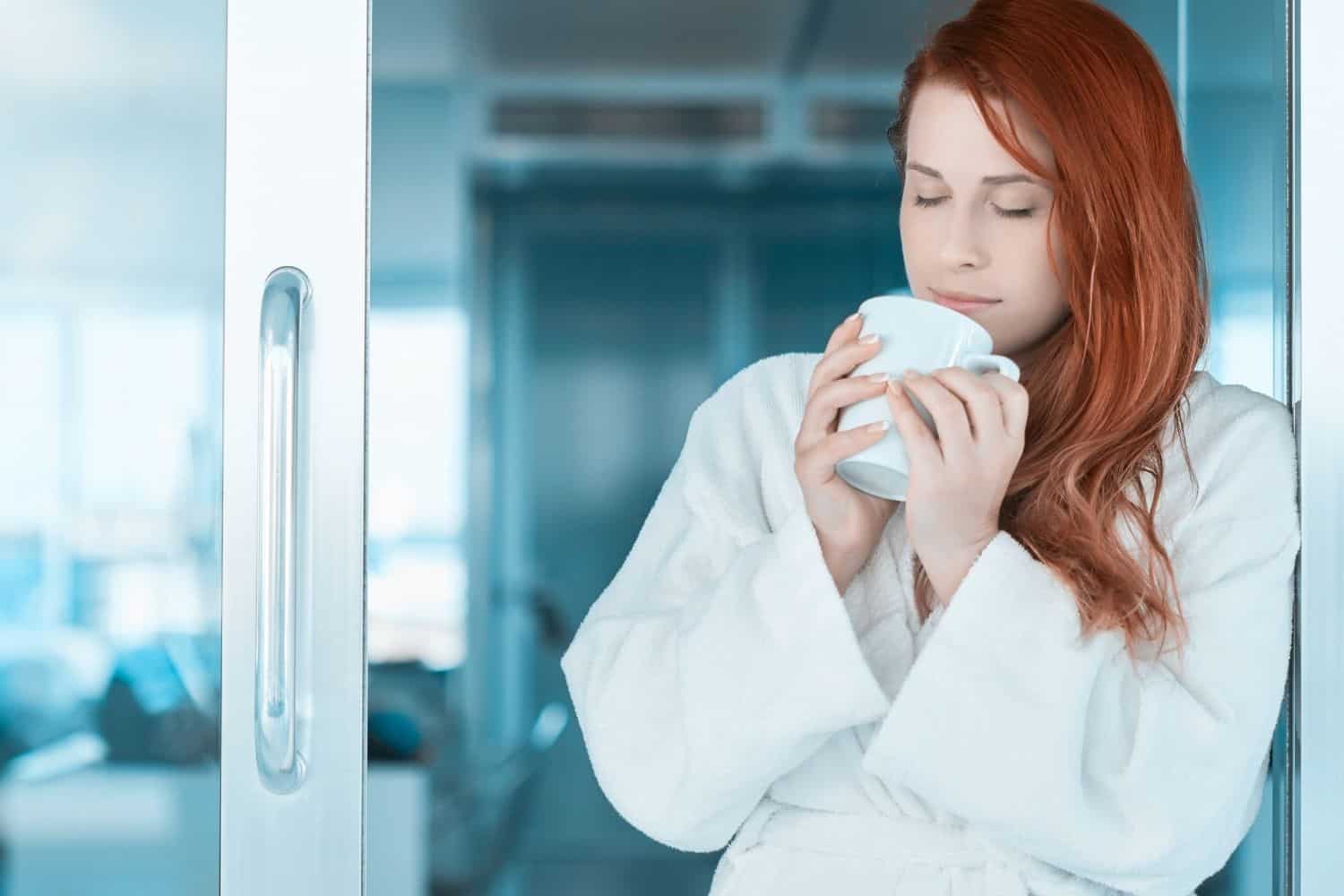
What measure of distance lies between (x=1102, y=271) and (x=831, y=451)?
241mm

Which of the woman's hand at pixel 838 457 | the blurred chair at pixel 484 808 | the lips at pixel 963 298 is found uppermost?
the lips at pixel 963 298

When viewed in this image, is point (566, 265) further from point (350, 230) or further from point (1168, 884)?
point (1168, 884)

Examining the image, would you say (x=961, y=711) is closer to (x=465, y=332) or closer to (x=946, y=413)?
(x=946, y=413)

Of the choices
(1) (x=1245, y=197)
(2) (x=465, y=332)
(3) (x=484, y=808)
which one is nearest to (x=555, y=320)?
(2) (x=465, y=332)

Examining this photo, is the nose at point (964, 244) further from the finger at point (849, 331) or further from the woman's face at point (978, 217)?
the finger at point (849, 331)

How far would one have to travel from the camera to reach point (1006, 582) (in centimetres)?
87

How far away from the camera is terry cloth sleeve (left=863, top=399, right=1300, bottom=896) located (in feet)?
2.82

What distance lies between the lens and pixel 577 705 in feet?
3.26

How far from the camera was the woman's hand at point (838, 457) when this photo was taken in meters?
0.84

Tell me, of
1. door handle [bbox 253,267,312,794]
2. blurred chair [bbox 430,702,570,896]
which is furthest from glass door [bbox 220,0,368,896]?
blurred chair [bbox 430,702,570,896]

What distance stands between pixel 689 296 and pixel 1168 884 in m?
2.17

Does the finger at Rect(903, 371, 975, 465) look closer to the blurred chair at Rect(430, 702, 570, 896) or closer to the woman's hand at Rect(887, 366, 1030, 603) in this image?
the woman's hand at Rect(887, 366, 1030, 603)

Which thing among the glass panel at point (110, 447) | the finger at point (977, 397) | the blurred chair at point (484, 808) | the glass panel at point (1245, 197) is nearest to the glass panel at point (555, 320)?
the blurred chair at point (484, 808)

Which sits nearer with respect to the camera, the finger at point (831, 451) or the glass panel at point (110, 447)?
the finger at point (831, 451)
